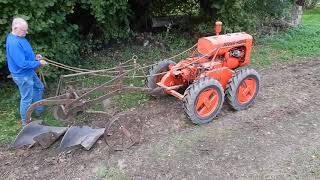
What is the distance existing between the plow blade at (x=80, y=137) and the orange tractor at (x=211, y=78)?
3.93 feet

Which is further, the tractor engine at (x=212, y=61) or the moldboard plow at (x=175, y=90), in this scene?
the tractor engine at (x=212, y=61)

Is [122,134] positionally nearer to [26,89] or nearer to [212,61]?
[26,89]

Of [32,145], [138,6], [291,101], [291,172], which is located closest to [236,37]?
[291,101]

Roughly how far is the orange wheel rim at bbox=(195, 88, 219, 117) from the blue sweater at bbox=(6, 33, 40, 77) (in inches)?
91.8

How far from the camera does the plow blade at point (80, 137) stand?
5074mm

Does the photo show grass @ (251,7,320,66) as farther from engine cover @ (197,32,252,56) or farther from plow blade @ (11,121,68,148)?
plow blade @ (11,121,68,148)

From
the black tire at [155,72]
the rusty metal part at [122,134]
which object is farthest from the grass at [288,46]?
the rusty metal part at [122,134]

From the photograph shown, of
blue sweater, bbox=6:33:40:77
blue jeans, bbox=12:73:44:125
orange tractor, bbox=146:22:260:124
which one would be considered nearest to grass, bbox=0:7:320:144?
blue jeans, bbox=12:73:44:125

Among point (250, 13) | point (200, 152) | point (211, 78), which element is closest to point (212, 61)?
point (211, 78)

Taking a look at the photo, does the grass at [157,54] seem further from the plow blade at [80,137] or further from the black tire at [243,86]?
the black tire at [243,86]

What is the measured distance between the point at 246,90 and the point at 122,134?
2081 millimetres

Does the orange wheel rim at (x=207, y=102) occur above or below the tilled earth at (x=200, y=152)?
above

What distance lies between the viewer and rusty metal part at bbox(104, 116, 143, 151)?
511 cm

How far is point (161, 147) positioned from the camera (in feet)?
16.9
